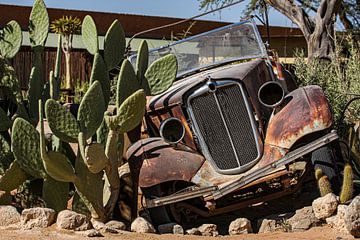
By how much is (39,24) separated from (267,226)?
332cm

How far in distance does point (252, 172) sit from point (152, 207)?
3.43 feet

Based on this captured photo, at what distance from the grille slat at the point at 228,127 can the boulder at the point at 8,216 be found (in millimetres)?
2009

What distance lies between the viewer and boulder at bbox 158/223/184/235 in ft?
22.9

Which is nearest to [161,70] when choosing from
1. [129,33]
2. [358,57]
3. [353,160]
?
[353,160]

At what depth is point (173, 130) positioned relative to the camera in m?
7.52

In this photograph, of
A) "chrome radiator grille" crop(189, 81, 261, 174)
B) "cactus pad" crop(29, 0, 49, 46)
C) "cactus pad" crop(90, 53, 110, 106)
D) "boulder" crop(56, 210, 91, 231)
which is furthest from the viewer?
"cactus pad" crop(29, 0, 49, 46)

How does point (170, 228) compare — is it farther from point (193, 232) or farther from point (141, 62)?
point (141, 62)

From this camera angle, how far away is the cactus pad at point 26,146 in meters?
6.84

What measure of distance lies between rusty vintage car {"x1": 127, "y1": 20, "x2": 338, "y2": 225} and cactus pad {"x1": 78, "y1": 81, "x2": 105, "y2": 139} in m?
0.64

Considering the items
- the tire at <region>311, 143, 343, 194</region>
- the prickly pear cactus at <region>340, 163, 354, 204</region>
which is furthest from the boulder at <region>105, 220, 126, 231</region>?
the prickly pear cactus at <region>340, 163, 354, 204</region>

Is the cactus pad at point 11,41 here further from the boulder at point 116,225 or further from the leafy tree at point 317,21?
the leafy tree at point 317,21

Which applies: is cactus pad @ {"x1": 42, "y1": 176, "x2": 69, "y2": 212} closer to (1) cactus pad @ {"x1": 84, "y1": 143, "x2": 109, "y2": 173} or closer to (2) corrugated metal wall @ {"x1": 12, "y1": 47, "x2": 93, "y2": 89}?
(1) cactus pad @ {"x1": 84, "y1": 143, "x2": 109, "y2": 173}

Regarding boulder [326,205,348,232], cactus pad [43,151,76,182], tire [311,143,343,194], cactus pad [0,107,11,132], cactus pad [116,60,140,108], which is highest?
cactus pad [116,60,140,108]

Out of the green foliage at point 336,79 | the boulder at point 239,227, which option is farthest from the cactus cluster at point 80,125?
the green foliage at point 336,79
